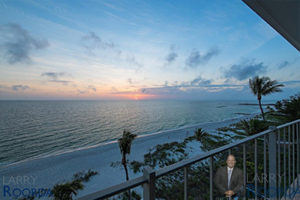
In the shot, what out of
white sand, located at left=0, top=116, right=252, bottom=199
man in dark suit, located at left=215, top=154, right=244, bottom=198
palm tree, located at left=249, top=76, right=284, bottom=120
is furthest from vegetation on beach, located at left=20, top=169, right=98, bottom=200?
palm tree, located at left=249, top=76, right=284, bottom=120

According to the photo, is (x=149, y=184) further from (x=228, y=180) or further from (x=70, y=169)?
(x=70, y=169)

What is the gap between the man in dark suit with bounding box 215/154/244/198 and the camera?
0.94m

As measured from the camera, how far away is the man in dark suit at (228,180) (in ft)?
3.08

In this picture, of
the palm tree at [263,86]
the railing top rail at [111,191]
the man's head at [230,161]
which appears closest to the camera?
the railing top rail at [111,191]

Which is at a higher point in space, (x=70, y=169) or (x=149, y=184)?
(x=149, y=184)

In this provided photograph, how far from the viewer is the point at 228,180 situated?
96 centimetres

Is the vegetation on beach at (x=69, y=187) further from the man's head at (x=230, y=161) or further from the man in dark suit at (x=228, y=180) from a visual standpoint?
the man's head at (x=230, y=161)

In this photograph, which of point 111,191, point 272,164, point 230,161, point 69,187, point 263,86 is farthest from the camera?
point 263,86

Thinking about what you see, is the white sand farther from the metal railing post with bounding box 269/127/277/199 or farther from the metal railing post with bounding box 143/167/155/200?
the metal railing post with bounding box 143/167/155/200

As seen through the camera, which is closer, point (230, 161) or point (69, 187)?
point (230, 161)

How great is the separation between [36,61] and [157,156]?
727 inches

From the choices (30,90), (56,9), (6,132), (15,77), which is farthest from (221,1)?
(6,132)

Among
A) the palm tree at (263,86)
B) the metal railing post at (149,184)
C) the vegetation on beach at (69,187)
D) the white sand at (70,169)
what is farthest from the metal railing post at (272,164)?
the palm tree at (263,86)

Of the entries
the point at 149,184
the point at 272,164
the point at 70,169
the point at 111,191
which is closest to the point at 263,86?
the point at 272,164
